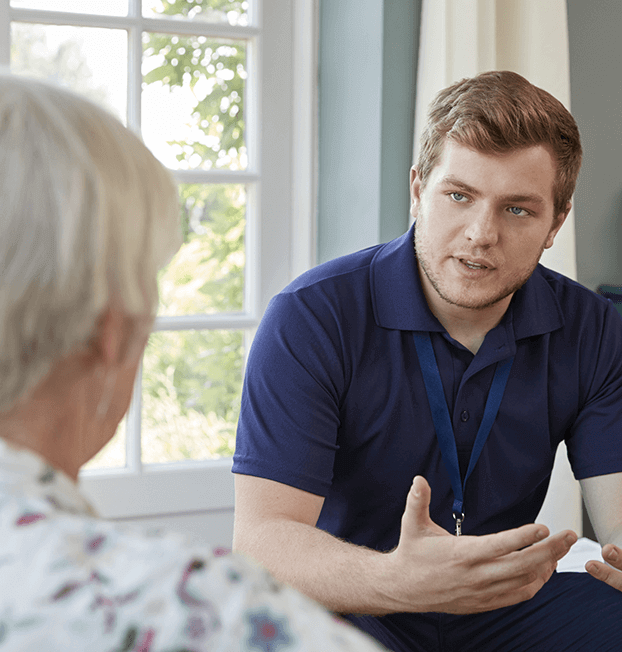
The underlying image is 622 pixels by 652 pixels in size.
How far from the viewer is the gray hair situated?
57cm

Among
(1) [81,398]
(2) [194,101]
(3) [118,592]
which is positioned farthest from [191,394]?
(3) [118,592]

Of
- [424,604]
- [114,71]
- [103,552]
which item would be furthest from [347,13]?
[103,552]

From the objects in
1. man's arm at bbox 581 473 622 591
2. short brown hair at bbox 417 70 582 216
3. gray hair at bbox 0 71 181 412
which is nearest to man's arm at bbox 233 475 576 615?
man's arm at bbox 581 473 622 591

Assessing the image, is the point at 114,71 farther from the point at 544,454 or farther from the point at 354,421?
the point at 544,454

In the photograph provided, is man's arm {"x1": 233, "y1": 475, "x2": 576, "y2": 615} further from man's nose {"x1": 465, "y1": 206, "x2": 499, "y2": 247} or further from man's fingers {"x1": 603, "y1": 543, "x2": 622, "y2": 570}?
man's nose {"x1": 465, "y1": 206, "x2": 499, "y2": 247}

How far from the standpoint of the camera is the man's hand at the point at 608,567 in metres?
1.32

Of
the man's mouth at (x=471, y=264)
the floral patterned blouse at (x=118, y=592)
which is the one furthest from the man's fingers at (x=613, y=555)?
the floral patterned blouse at (x=118, y=592)

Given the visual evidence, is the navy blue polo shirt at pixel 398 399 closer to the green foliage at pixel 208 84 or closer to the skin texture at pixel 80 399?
the skin texture at pixel 80 399

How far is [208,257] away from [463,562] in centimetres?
149

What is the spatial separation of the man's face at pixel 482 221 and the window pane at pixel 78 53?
1.12 m

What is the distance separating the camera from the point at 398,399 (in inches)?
57.2

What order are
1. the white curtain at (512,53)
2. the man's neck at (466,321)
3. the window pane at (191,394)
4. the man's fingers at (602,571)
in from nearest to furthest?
1. the man's fingers at (602,571)
2. the man's neck at (466,321)
3. the white curtain at (512,53)
4. the window pane at (191,394)

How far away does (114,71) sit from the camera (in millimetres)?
2205

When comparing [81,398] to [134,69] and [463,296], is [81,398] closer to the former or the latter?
[463,296]
